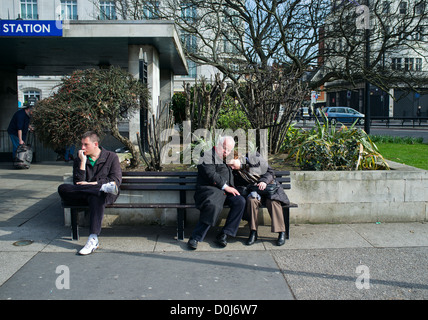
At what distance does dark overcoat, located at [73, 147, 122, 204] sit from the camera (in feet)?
17.6

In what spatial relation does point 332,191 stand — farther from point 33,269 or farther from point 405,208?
point 33,269

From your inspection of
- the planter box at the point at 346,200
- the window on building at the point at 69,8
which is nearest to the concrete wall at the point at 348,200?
the planter box at the point at 346,200

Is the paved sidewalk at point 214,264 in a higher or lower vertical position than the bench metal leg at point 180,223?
lower

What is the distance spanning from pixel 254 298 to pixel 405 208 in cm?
352

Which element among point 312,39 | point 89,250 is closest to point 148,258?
point 89,250

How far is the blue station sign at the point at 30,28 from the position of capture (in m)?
9.32

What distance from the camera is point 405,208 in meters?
6.21

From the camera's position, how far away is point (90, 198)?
5184 millimetres

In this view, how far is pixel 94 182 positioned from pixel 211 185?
146cm

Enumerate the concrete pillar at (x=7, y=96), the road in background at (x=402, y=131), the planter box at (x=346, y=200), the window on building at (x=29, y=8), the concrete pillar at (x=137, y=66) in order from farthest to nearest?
the window on building at (x=29, y=8)
the road in background at (x=402, y=131)
the concrete pillar at (x=7, y=96)
the concrete pillar at (x=137, y=66)
the planter box at (x=346, y=200)

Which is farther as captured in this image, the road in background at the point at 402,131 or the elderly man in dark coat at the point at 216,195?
the road in background at the point at 402,131

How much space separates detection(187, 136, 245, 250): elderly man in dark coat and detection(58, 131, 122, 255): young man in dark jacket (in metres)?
1.07

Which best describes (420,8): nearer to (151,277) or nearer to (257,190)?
(257,190)

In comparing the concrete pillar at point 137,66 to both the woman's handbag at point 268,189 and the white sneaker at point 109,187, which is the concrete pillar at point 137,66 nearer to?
the white sneaker at point 109,187
